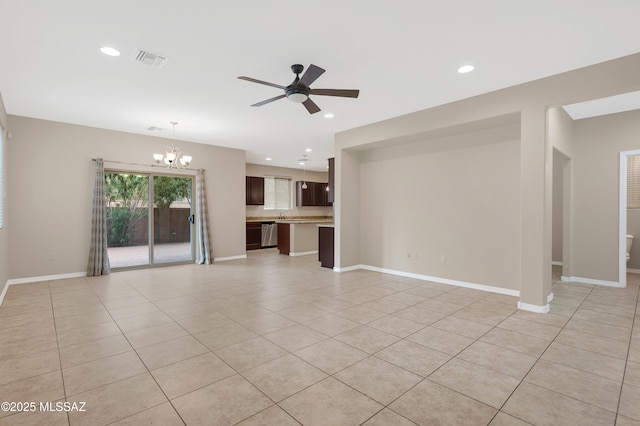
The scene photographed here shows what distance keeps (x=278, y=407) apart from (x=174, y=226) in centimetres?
627

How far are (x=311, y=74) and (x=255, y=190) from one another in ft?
25.1

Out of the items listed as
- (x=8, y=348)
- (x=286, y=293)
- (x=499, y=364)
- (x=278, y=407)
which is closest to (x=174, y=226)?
(x=286, y=293)

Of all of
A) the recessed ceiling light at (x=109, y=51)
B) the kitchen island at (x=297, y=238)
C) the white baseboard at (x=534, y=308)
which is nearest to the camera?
the recessed ceiling light at (x=109, y=51)

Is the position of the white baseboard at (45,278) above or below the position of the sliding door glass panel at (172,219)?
below

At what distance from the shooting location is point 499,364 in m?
2.62

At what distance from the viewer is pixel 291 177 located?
461 inches

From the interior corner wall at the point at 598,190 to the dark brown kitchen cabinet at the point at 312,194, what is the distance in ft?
26.5

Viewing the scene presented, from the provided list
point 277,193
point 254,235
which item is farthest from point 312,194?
point 254,235

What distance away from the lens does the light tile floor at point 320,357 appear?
2.03 meters

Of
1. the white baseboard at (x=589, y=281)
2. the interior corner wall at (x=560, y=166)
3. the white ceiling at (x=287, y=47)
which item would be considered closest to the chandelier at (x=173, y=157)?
the white ceiling at (x=287, y=47)

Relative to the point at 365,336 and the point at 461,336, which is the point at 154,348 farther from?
the point at 461,336

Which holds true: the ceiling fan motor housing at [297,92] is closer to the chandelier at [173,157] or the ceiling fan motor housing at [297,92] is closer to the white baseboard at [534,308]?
the chandelier at [173,157]

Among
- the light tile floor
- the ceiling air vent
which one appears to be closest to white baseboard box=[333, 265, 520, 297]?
the light tile floor

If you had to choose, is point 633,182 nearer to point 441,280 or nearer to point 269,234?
point 441,280
